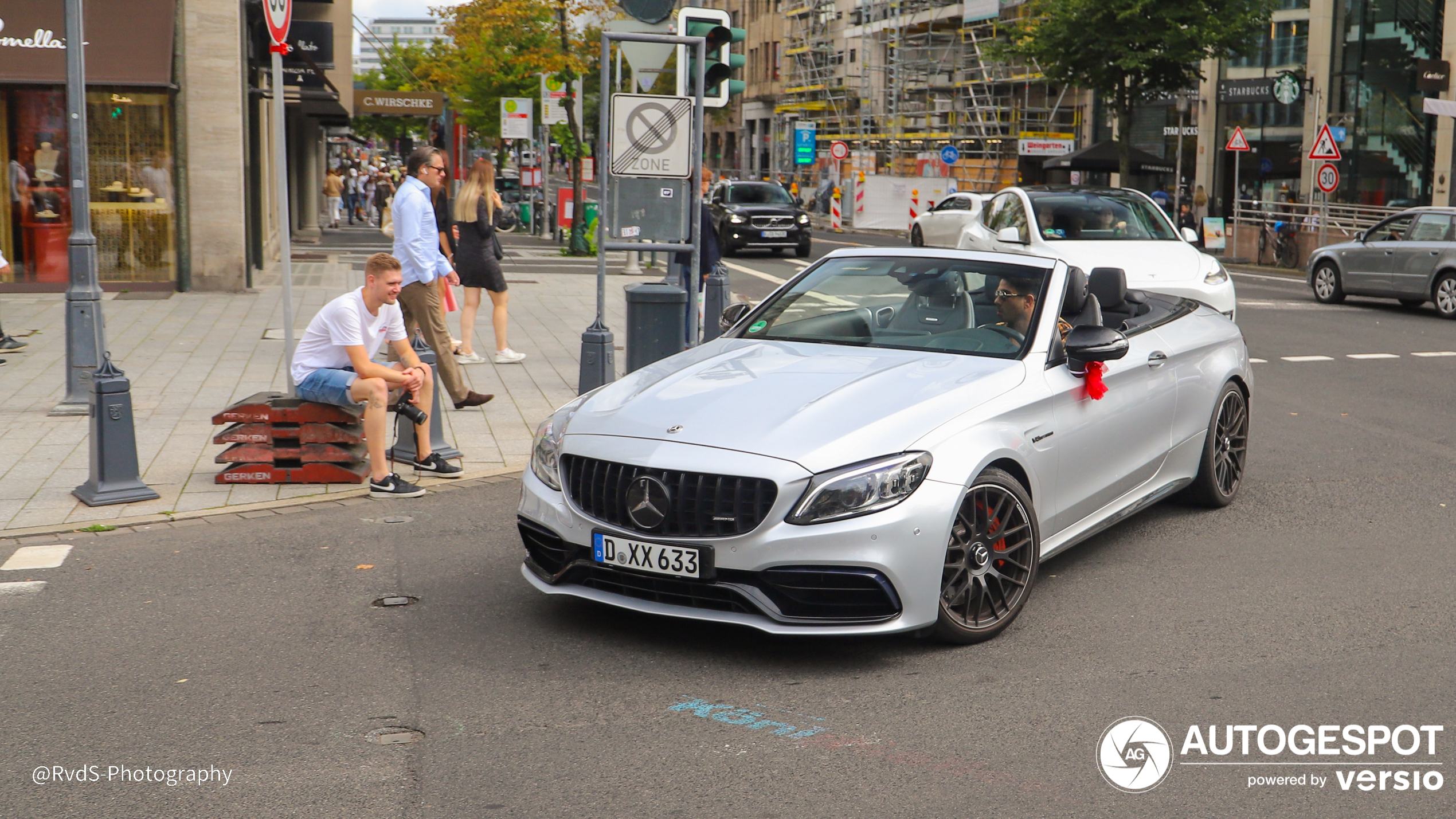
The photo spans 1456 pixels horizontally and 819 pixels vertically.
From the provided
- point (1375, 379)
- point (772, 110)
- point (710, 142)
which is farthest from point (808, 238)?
point (710, 142)

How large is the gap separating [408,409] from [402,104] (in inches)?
1190

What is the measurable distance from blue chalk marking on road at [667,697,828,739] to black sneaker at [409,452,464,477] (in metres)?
3.91

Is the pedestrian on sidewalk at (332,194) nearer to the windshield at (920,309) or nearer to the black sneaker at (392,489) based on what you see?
the black sneaker at (392,489)

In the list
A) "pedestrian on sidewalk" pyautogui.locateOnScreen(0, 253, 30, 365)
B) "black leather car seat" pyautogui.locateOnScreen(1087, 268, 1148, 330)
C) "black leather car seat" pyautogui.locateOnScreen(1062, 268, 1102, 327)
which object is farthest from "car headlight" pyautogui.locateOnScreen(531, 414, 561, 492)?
"pedestrian on sidewalk" pyautogui.locateOnScreen(0, 253, 30, 365)

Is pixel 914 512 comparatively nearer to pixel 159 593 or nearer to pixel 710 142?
pixel 159 593

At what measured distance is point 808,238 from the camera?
30.9m

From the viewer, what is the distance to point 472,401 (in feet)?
34.2

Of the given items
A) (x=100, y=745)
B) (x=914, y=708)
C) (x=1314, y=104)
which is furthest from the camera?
(x=1314, y=104)

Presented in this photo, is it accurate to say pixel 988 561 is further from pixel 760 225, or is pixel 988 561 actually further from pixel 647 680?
pixel 760 225

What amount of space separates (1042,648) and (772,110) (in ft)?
252

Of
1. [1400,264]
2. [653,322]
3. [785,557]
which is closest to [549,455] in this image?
[785,557]

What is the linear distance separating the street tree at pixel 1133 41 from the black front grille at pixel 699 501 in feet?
104

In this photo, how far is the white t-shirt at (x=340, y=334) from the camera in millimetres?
7688

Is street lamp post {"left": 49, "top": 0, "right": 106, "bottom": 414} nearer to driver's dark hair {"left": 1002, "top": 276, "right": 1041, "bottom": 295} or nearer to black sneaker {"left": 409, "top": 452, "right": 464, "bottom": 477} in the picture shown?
black sneaker {"left": 409, "top": 452, "right": 464, "bottom": 477}
